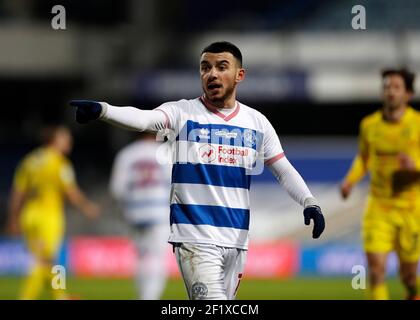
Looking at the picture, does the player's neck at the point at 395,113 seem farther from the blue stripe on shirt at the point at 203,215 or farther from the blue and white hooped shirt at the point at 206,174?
the blue stripe on shirt at the point at 203,215

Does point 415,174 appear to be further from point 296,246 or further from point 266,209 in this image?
point 266,209

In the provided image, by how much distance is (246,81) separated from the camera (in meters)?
25.9

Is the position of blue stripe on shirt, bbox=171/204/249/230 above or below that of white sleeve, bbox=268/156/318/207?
below

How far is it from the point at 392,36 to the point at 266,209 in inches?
212

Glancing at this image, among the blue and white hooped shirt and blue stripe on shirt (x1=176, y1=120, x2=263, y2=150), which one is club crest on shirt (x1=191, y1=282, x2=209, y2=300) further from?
blue stripe on shirt (x1=176, y1=120, x2=263, y2=150)

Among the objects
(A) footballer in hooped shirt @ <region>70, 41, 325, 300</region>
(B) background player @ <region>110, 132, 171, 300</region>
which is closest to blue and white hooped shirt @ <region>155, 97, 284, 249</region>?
(A) footballer in hooped shirt @ <region>70, 41, 325, 300</region>

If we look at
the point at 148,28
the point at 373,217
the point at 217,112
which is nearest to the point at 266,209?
the point at 148,28

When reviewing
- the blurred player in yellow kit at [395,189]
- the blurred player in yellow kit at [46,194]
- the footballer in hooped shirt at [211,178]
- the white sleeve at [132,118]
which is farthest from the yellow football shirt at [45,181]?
the white sleeve at [132,118]

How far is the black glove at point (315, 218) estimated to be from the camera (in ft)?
23.0

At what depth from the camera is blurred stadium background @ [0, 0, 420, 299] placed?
901 inches

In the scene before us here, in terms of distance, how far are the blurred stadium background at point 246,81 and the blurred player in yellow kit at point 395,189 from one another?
38.1 ft

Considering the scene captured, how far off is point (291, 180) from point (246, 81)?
1867 centimetres

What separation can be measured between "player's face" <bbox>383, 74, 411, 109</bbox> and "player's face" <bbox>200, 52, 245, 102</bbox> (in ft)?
10.4
